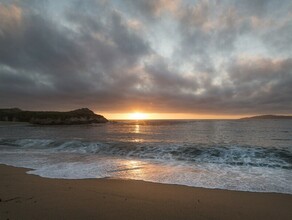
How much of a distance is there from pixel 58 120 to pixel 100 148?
83.7 metres

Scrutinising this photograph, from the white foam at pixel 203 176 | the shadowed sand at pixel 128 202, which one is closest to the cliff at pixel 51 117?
the white foam at pixel 203 176

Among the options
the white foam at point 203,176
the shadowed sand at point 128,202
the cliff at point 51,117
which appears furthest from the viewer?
the cliff at point 51,117

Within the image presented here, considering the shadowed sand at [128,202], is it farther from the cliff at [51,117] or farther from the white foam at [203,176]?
the cliff at [51,117]

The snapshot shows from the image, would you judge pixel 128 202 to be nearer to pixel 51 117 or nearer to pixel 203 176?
pixel 203 176

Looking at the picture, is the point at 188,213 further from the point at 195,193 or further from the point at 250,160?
the point at 250,160

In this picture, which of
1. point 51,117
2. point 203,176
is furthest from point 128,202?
point 51,117

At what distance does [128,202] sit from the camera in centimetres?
634

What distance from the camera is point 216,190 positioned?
773cm

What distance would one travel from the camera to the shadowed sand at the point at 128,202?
17.9 feet

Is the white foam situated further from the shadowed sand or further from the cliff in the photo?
the cliff

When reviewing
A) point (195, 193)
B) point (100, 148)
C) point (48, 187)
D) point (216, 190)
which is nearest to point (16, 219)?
point (48, 187)

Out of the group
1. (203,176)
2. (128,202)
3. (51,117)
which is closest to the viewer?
(128,202)

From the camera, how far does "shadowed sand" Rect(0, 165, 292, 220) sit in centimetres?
546

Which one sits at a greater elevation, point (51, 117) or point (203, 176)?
point (51, 117)
